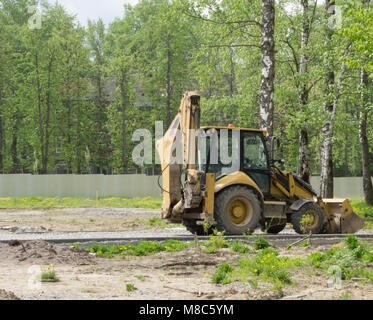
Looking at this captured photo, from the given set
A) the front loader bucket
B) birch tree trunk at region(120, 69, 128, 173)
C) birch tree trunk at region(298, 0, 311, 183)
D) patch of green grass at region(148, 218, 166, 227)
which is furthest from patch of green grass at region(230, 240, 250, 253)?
birch tree trunk at region(120, 69, 128, 173)

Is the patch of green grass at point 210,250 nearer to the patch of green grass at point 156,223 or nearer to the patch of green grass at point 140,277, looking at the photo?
the patch of green grass at point 140,277

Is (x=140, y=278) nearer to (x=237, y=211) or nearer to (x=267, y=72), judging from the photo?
(x=237, y=211)

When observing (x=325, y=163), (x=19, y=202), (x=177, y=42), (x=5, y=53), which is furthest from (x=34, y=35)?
(x=325, y=163)

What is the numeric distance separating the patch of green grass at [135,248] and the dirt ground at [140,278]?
0.36 metres

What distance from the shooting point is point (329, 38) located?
2217 centimetres

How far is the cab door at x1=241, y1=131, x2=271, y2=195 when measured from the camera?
13.6m

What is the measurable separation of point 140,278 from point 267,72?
11.5 meters

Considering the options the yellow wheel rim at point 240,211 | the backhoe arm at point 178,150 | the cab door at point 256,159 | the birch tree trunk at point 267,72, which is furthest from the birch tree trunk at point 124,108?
the yellow wheel rim at point 240,211

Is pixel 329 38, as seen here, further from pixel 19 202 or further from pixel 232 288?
pixel 19 202

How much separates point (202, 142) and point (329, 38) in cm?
1133

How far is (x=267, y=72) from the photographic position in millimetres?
Answer: 17797

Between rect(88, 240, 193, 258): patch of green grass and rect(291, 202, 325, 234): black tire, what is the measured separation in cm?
384

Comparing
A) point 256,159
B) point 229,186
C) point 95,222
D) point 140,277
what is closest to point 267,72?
point 256,159

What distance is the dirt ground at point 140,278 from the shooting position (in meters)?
6.55
